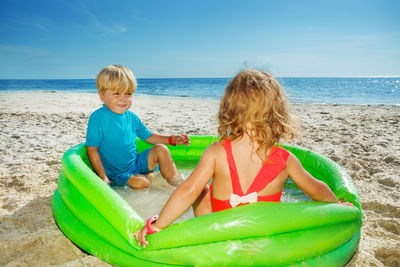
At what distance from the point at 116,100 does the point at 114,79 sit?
18 cm

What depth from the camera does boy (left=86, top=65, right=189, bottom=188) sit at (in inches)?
92.8

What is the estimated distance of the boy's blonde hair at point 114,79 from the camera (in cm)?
233

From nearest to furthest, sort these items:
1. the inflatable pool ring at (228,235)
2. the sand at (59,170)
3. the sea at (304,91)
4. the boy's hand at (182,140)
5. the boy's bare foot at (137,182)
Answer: the inflatable pool ring at (228,235), the sand at (59,170), the boy's bare foot at (137,182), the boy's hand at (182,140), the sea at (304,91)

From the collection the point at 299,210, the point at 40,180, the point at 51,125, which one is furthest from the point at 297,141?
the point at 51,125

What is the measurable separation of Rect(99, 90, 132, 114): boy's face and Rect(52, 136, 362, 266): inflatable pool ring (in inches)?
33.6

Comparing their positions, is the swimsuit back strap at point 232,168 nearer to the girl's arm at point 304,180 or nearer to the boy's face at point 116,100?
the girl's arm at point 304,180

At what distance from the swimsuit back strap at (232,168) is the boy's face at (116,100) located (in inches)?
52.2

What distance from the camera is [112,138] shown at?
2.44m

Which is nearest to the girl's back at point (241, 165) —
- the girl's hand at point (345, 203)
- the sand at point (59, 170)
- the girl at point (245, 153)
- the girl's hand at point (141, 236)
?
the girl at point (245, 153)

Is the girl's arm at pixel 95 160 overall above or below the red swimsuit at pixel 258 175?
below

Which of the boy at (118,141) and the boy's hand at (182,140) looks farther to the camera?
the boy's hand at (182,140)

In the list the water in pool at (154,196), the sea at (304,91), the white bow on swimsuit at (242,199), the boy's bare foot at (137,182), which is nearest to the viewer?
the white bow on swimsuit at (242,199)

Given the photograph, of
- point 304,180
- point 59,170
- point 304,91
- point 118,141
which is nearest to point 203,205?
point 304,180

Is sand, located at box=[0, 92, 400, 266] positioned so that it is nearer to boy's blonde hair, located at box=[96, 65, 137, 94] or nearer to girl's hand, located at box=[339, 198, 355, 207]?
girl's hand, located at box=[339, 198, 355, 207]
